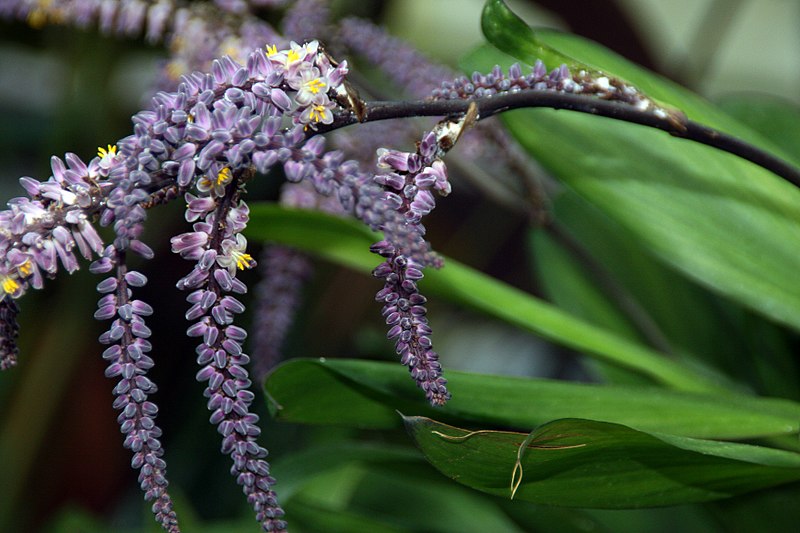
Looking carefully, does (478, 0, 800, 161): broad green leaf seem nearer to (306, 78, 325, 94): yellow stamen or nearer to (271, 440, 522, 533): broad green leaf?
(306, 78, 325, 94): yellow stamen

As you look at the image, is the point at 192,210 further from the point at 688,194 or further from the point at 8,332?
the point at 688,194

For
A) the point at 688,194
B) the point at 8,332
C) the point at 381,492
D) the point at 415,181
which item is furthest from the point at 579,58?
the point at 381,492

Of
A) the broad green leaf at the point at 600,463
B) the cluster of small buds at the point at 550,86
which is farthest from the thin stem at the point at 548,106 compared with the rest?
the broad green leaf at the point at 600,463

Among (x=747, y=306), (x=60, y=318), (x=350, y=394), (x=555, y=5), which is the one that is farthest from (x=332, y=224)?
(x=555, y=5)

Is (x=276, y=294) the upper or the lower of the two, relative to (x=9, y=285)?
lower

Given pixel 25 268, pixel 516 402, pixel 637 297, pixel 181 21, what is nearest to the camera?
pixel 25 268

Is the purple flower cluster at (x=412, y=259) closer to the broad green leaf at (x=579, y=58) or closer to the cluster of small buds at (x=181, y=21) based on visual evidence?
the broad green leaf at (x=579, y=58)
